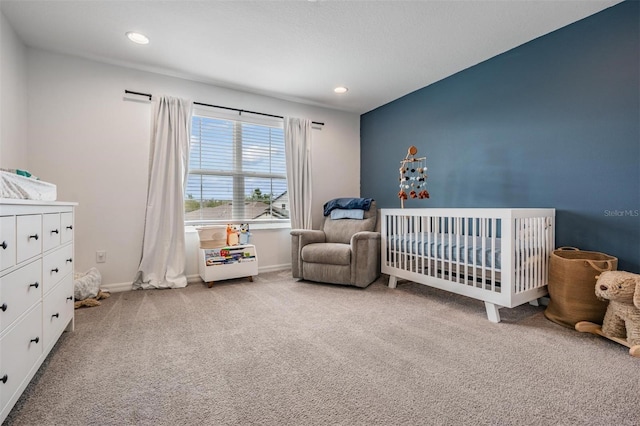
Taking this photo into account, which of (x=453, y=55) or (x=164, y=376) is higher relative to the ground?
(x=453, y=55)

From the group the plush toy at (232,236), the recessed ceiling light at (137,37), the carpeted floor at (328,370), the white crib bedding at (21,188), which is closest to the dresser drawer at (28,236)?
the white crib bedding at (21,188)

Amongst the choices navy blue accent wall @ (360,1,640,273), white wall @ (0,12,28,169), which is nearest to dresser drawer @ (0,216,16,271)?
white wall @ (0,12,28,169)

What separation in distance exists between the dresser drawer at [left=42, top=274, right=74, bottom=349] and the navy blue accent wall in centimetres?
329

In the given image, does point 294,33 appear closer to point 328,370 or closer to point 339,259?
point 339,259

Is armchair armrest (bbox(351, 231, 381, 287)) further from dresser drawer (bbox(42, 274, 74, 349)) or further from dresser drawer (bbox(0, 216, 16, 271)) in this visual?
dresser drawer (bbox(0, 216, 16, 271))

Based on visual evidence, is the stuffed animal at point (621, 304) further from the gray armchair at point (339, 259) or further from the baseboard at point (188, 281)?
the baseboard at point (188, 281)

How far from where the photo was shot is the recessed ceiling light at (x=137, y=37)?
7.64ft

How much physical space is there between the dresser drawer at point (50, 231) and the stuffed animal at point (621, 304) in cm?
299

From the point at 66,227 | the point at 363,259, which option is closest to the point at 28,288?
the point at 66,227

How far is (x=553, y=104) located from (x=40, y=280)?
3.52 meters

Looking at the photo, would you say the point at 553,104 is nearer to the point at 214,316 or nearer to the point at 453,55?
the point at 453,55

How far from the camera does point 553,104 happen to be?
7.74 ft

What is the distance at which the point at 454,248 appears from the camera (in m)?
2.29

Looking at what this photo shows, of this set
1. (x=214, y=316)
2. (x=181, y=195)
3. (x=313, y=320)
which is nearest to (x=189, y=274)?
(x=181, y=195)
